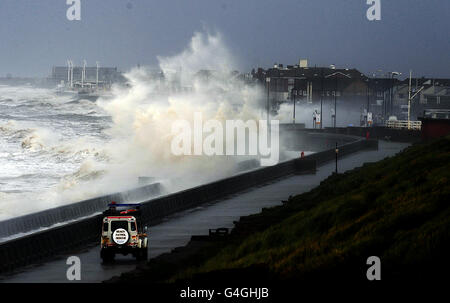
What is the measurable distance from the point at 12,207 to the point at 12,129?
287 ft

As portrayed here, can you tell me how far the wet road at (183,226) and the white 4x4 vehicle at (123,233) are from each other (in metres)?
0.33

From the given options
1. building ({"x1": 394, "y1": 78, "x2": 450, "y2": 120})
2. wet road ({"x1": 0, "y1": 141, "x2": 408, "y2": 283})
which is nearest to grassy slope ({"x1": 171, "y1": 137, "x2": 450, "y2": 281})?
wet road ({"x1": 0, "y1": 141, "x2": 408, "y2": 283})

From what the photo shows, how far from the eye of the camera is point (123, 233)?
22078 mm

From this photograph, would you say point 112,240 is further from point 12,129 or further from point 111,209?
point 12,129

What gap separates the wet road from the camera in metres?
21.9

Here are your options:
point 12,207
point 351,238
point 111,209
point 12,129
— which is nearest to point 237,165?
point 12,207

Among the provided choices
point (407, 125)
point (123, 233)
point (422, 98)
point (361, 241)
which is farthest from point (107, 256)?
point (422, 98)

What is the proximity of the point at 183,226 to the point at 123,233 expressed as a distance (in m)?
10.6

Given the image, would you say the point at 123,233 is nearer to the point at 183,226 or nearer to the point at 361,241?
the point at 361,241

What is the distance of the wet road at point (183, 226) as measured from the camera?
72.0ft

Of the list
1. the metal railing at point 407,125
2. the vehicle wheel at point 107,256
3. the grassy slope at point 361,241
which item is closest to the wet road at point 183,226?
the vehicle wheel at point 107,256

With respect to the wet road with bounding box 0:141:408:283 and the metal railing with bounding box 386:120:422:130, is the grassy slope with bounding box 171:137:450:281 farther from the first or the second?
the metal railing with bounding box 386:120:422:130

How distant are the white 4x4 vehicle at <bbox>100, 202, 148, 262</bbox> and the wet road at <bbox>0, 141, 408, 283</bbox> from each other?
0.33m
